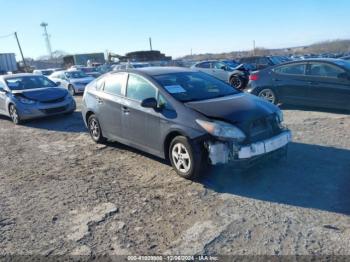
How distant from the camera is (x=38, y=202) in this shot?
4.78 meters

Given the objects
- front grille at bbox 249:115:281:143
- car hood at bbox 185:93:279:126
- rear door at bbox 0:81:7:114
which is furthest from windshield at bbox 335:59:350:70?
rear door at bbox 0:81:7:114

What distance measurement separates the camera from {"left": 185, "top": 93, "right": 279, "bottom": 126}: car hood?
4848 mm

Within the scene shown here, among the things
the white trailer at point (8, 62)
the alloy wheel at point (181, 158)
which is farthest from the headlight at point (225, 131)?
the white trailer at point (8, 62)

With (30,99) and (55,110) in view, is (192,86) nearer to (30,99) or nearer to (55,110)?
(55,110)

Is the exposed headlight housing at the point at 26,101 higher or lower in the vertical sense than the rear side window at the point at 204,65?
higher

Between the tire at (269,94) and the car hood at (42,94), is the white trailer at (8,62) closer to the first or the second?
the car hood at (42,94)

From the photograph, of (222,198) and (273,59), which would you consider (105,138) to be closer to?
(222,198)

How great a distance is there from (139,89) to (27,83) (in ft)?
22.9

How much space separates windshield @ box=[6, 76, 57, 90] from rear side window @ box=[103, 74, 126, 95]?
5525 mm

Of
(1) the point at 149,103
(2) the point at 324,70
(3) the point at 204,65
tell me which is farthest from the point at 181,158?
(3) the point at 204,65

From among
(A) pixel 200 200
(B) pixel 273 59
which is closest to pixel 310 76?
(A) pixel 200 200

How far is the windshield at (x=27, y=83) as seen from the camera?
1127 cm

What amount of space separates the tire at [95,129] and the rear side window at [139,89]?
1373 mm

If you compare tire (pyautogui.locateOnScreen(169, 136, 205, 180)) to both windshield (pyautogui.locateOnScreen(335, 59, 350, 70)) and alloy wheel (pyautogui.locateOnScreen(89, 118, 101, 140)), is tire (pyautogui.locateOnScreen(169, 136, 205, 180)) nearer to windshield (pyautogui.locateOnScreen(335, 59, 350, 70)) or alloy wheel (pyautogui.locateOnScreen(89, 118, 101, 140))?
alloy wheel (pyautogui.locateOnScreen(89, 118, 101, 140))
